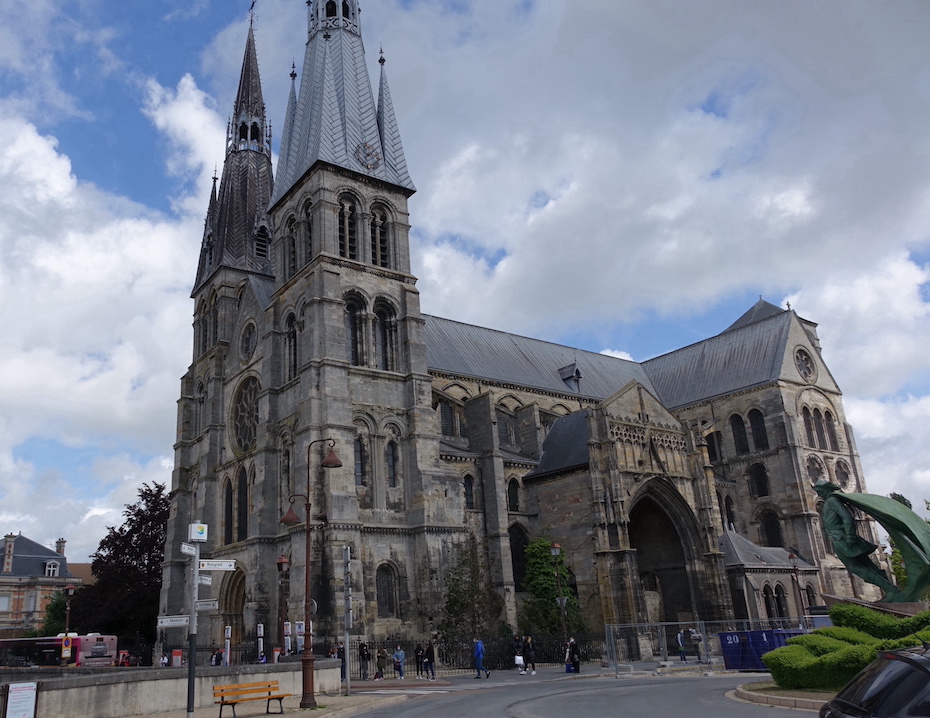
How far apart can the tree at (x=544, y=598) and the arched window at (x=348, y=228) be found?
1558cm

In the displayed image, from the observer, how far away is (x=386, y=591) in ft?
102

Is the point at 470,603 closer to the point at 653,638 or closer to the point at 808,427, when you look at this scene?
the point at 653,638

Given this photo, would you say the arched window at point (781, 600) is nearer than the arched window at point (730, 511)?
Yes

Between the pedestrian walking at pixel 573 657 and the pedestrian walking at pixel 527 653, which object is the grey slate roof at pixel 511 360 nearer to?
the pedestrian walking at pixel 527 653

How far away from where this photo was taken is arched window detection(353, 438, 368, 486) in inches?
1272

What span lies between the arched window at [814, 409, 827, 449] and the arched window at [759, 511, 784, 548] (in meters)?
5.78

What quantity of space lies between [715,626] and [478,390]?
16.4m

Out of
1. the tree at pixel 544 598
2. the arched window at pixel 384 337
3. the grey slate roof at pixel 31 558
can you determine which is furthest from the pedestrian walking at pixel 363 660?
the grey slate roof at pixel 31 558

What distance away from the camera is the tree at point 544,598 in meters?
32.2

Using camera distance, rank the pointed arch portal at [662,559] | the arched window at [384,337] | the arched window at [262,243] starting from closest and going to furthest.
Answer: the arched window at [384,337] → the pointed arch portal at [662,559] → the arched window at [262,243]

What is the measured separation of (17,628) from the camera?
6303cm

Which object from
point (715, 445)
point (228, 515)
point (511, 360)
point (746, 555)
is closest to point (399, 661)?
point (228, 515)

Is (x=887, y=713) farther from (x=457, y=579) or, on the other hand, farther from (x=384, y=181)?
(x=384, y=181)

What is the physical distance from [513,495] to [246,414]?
45.1 ft
